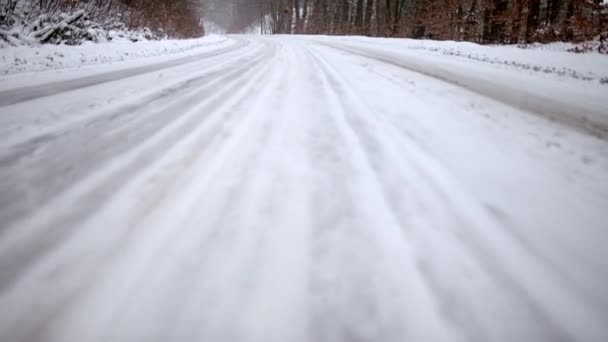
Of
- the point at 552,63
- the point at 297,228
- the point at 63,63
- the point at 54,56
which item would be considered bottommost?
the point at 297,228

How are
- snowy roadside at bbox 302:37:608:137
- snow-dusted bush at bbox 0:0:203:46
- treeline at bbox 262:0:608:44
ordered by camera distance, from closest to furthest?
1. snowy roadside at bbox 302:37:608:137
2. snow-dusted bush at bbox 0:0:203:46
3. treeline at bbox 262:0:608:44

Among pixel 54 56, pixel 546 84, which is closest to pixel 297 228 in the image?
pixel 546 84

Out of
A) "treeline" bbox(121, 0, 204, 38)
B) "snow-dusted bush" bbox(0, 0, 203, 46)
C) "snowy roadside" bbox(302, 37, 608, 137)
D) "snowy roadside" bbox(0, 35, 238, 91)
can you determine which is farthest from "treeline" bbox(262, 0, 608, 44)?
"treeline" bbox(121, 0, 204, 38)

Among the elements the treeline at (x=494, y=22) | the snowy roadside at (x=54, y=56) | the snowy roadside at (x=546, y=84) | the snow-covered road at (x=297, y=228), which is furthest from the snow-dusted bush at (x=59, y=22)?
the treeline at (x=494, y=22)

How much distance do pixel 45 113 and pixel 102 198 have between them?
57.8 inches

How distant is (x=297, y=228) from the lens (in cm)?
112

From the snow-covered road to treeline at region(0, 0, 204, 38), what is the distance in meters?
5.86

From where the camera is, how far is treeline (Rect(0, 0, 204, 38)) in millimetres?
6070

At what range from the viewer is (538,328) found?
0.79 metres

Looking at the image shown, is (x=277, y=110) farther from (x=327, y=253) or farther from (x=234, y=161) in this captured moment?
(x=327, y=253)

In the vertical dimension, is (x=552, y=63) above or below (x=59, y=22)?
below

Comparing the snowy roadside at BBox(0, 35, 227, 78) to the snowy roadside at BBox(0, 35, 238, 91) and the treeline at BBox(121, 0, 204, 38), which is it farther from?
the treeline at BBox(121, 0, 204, 38)

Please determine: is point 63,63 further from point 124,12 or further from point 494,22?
point 494,22

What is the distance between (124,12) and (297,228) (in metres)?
12.1
